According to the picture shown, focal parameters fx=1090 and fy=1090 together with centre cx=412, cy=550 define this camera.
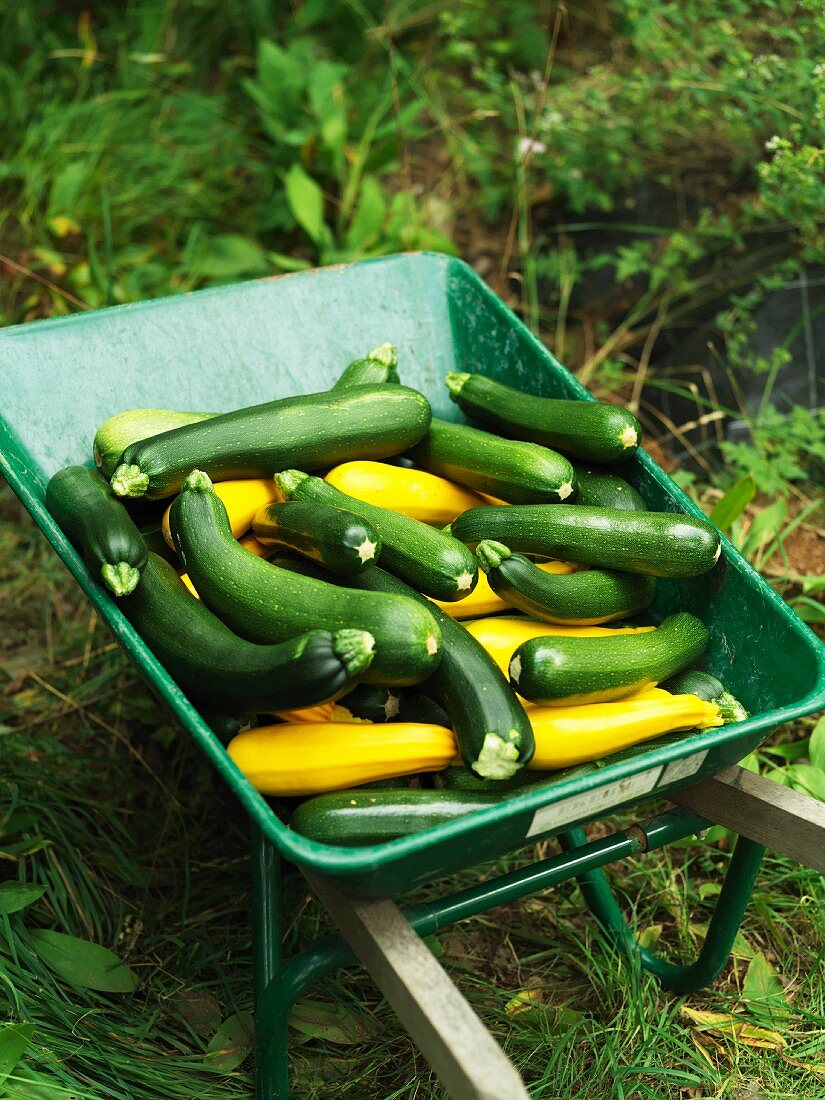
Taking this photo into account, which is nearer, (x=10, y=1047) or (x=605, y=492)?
(x=10, y=1047)

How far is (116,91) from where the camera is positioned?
14.3 ft

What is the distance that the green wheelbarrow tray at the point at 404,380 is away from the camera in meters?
1.45

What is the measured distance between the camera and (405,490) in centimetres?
205

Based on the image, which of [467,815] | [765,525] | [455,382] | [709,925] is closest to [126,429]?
[455,382]

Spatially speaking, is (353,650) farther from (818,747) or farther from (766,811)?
(818,747)

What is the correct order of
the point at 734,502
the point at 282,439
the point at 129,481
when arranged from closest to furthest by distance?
the point at 129,481, the point at 282,439, the point at 734,502

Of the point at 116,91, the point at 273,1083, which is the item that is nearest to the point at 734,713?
the point at 273,1083

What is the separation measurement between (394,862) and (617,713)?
457 millimetres

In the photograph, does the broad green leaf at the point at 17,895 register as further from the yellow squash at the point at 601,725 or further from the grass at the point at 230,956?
the yellow squash at the point at 601,725

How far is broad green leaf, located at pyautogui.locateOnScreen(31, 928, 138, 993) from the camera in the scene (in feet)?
6.89

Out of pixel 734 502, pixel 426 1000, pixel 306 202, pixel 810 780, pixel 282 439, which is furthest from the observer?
pixel 306 202

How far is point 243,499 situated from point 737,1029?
1.46 meters

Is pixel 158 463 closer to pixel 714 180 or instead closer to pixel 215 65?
pixel 714 180

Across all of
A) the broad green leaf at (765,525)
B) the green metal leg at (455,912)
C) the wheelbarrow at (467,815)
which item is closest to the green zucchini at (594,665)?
the wheelbarrow at (467,815)
